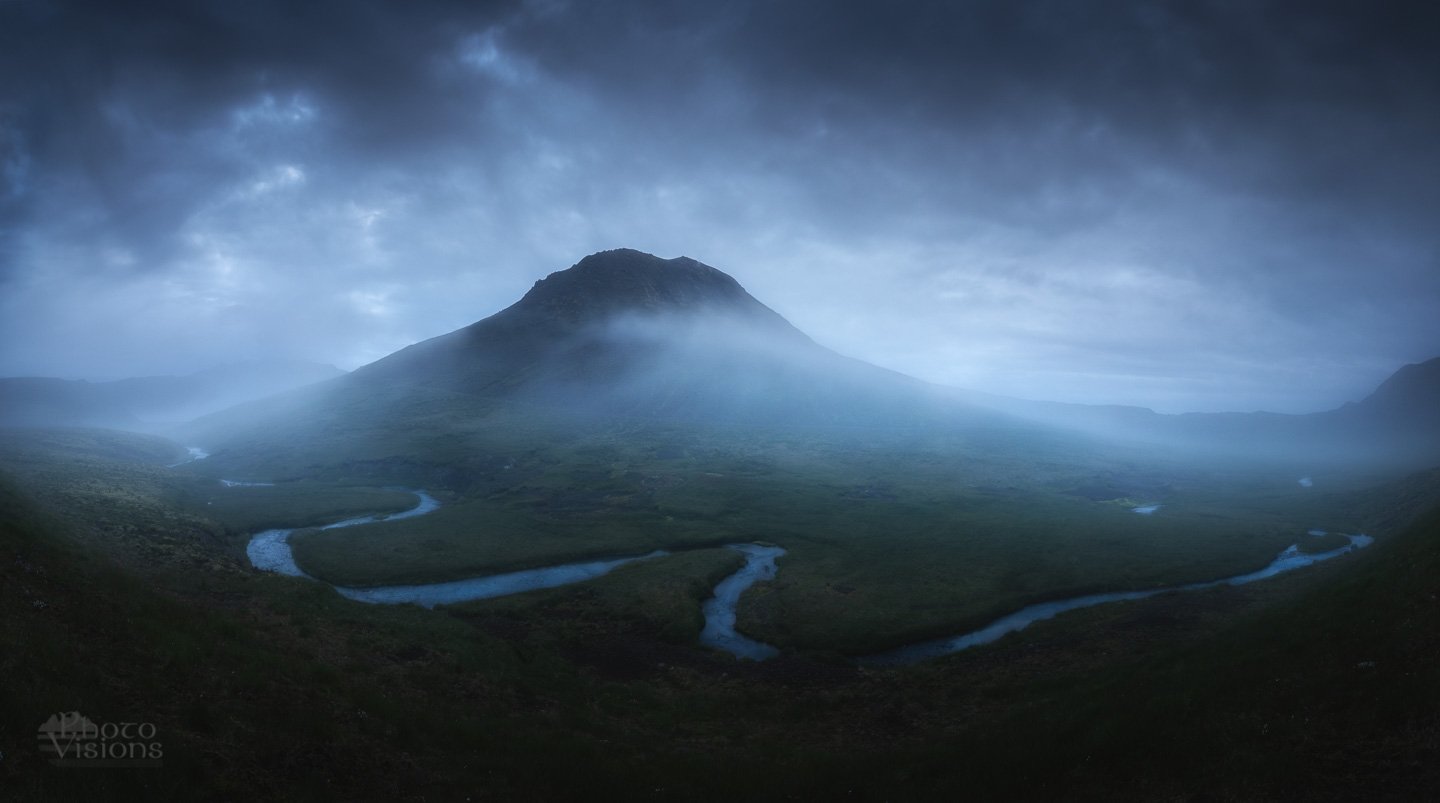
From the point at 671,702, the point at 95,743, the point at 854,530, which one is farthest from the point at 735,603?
the point at 95,743

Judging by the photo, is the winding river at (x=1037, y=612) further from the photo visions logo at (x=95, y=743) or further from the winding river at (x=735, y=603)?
the photo visions logo at (x=95, y=743)

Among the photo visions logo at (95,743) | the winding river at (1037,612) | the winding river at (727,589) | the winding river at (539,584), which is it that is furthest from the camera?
the winding river at (539,584)

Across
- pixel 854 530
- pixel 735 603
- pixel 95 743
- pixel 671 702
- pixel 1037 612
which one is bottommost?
pixel 1037 612

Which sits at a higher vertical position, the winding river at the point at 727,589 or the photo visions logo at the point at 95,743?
the photo visions logo at the point at 95,743

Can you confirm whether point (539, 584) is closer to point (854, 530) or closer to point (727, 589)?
point (727, 589)

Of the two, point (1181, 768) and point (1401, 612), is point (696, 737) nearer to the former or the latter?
point (1181, 768)

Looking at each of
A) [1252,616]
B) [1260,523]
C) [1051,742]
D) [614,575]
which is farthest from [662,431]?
[1051,742]

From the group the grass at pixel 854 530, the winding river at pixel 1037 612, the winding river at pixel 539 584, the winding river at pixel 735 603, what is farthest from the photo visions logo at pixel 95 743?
the winding river at pixel 1037 612
